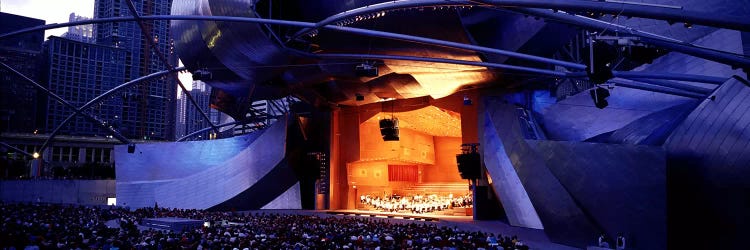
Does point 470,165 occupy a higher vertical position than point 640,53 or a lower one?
lower

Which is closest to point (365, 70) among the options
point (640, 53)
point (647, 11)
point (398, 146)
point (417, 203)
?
point (640, 53)

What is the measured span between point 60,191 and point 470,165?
36504 mm

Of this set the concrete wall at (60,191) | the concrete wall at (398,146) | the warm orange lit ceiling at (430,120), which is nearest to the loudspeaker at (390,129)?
the warm orange lit ceiling at (430,120)

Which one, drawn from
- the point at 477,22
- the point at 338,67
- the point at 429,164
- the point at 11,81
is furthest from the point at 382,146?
the point at 11,81

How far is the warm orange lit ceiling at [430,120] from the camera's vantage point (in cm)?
3372

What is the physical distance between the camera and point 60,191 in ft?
149

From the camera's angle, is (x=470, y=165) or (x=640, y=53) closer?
(x=640, y=53)

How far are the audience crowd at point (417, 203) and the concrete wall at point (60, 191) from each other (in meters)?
25.3

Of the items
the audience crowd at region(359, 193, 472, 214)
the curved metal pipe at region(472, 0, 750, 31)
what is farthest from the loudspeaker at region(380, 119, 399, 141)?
the curved metal pipe at region(472, 0, 750, 31)

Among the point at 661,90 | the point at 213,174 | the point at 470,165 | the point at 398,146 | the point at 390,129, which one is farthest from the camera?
the point at 398,146

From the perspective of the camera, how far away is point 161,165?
1465 inches

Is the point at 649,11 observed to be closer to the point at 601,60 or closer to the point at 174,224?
the point at 601,60

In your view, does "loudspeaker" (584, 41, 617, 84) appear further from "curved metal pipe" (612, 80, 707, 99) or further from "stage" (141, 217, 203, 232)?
"stage" (141, 217, 203, 232)

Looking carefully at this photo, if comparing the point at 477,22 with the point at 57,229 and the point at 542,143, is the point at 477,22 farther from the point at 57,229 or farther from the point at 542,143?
the point at 57,229
